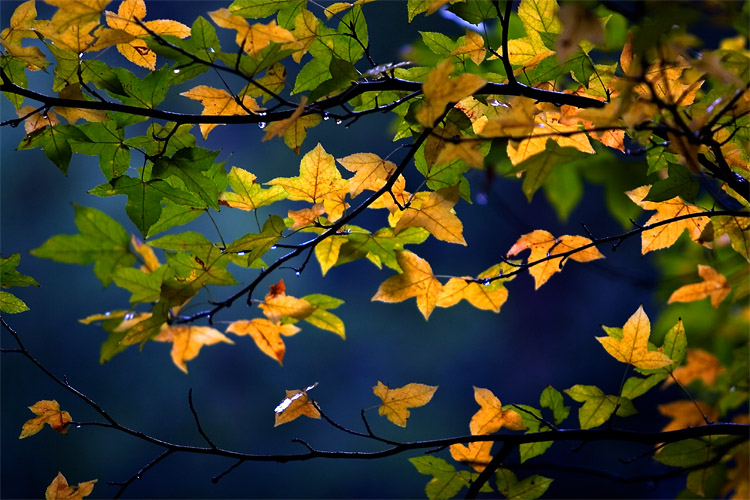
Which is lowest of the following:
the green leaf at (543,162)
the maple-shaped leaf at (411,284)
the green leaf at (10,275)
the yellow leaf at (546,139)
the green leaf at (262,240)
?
the maple-shaped leaf at (411,284)

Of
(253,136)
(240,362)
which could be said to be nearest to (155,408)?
(240,362)

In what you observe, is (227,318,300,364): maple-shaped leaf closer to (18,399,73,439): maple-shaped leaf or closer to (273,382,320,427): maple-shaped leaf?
(273,382,320,427): maple-shaped leaf

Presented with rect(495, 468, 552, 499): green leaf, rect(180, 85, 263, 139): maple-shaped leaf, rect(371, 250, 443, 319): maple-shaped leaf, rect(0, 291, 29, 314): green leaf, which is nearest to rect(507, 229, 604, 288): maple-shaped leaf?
rect(371, 250, 443, 319): maple-shaped leaf

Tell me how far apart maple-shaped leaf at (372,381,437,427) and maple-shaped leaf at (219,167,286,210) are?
0.86 feet

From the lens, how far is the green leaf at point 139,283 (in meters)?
0.60

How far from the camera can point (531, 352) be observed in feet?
13.9

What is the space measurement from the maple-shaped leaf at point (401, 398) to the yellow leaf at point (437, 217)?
0.19m

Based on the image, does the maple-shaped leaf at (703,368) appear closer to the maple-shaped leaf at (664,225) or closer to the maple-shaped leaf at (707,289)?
the maple-shaped leaf at (707,289)

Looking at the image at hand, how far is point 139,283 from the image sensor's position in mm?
610

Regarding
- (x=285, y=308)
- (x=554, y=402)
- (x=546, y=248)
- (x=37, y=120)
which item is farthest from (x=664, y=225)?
(x=37, y=120)

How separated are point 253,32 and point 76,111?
10.3 inches

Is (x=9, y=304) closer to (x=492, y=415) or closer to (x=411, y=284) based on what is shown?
(x=411, y=284)

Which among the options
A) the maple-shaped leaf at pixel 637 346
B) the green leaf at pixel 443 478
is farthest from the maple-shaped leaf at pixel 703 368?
the green leaf at pixel 443 478

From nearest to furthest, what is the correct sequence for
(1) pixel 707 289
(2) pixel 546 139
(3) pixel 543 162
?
(3) pixel 543 162, (2) pixel 546 139, (1) pixel 707 289
